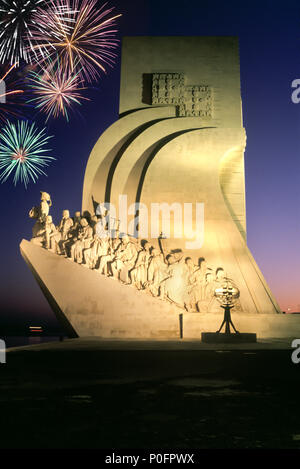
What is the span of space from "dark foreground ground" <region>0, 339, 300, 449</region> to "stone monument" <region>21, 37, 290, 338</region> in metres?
5.00

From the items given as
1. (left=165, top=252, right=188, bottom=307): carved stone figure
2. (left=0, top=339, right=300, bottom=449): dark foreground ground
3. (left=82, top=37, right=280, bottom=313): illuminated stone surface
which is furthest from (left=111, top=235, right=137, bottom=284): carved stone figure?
(left=0, top=339, right=300, bottom=449): dark foreground ground

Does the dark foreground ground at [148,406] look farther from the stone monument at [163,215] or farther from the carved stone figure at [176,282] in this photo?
the carved stone figure at [176,282]

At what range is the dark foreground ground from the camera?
1898 mm

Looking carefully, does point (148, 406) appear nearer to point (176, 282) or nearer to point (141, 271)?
point (141, 271)

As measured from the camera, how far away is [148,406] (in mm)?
2539

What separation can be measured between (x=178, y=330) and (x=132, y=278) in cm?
163

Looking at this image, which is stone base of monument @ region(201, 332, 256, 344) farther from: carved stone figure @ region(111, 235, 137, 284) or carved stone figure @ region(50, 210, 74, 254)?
carved stone figure @ region(50, 210, 74, 254)

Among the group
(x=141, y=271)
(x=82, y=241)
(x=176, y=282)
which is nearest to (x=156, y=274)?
(x=141, y=271)

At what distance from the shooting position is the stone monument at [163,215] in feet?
31.3

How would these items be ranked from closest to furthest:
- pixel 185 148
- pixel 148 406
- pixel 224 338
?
pixel 148 406
pixel 224 338
pixel 185 148

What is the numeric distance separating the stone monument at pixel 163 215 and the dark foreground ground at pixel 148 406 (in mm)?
4996

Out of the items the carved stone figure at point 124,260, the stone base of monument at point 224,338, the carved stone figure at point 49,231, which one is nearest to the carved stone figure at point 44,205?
the carved stone figure at point 49,231

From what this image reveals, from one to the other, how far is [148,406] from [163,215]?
1009 cm

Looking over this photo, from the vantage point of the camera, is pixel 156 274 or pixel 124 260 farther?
pixel 156 274
